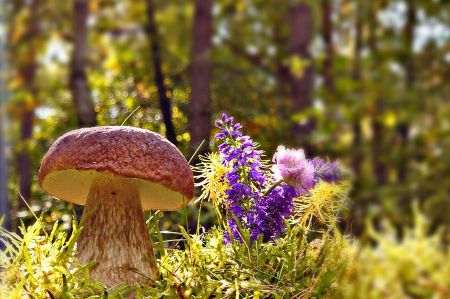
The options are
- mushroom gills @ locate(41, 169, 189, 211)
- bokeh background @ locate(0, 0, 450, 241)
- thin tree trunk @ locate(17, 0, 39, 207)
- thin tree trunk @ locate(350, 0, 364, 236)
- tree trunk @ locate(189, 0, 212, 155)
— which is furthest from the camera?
thin tree trunk @ locate(17, 0, 39, 207)

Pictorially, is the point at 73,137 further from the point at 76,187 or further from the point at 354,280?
the point at 354,280

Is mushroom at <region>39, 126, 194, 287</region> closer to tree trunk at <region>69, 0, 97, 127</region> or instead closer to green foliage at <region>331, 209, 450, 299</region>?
green foliage at <region>331, 209, 450, 299</region>

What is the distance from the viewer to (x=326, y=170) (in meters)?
1.26

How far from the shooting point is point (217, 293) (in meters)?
1.02

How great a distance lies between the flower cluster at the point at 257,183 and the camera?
3.91 feet

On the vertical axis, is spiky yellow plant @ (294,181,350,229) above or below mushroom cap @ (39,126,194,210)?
below

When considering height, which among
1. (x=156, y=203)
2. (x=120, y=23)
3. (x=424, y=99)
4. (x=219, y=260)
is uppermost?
(x=120, y=23)

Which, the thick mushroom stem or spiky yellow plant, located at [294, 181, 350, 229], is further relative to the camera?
spiky yellow plant, located at [294, 181, 350, 229]

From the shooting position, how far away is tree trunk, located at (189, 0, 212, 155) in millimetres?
1972

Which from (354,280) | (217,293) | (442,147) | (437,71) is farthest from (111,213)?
(437,71)

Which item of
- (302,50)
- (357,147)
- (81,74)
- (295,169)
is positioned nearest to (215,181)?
(295,169)

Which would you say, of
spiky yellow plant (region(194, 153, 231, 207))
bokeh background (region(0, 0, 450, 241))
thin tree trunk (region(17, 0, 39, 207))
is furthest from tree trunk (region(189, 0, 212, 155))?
thin tree trunk (region(17, 0, 39, 207))

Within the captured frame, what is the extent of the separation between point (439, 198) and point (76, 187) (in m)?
1.87

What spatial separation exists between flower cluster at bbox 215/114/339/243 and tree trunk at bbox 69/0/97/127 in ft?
3.52
